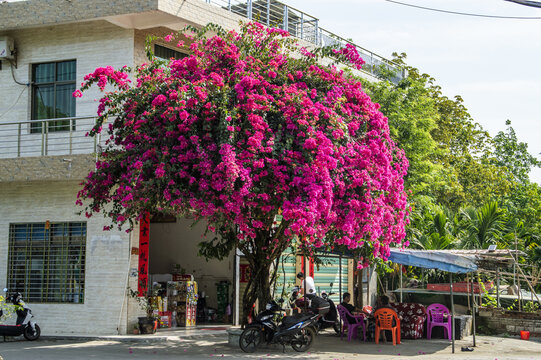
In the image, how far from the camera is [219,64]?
1455cm

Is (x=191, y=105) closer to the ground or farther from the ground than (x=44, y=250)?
farther from the ground

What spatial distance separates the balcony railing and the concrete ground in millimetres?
5014

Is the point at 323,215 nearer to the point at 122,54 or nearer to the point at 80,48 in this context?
the point at 122,54

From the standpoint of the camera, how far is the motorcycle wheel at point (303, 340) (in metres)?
14.8

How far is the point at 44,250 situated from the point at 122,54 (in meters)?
Result: 5.66

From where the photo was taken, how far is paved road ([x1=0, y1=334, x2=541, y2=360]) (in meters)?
13.9

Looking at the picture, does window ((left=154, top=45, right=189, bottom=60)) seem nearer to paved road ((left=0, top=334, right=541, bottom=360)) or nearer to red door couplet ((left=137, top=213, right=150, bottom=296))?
red door couplet ((left=137, top=213, right=150, bottom=296))

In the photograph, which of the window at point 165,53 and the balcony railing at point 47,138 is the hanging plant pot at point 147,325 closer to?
the balcony railing at point 47,138

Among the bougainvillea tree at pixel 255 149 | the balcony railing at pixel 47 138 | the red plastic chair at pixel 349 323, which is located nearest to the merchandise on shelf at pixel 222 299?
the red plastic chair at pixel 349 323

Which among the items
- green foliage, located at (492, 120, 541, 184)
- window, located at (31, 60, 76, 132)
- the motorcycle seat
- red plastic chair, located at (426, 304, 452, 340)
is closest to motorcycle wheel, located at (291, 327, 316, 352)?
the motorcycle seat

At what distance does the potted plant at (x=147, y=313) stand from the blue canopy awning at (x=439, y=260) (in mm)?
6292

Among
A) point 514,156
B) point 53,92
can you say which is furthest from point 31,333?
point 514,156

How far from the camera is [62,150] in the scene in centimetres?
1862

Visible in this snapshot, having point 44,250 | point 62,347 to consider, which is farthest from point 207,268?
point 62,347
